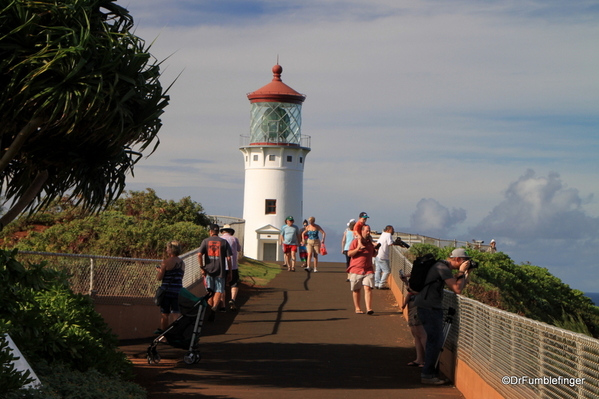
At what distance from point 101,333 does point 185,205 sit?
60.1 ft

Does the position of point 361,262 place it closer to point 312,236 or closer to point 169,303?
point 169,303

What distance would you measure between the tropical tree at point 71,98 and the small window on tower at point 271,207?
31.4m

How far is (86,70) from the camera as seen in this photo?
862cm

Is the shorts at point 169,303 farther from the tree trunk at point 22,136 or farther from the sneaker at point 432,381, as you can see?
the sneaker at point 432,381

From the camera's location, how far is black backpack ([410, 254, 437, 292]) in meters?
9.75

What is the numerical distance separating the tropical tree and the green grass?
1045 cm

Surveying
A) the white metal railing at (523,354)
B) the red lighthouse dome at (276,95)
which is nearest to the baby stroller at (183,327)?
the white metal railing at (523,354)

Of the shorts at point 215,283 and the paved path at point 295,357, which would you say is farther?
A: the shorts at point 215,283

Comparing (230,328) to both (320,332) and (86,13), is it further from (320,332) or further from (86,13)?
(86,13)

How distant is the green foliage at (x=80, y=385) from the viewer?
719cm

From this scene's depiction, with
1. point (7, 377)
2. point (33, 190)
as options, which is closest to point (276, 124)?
point (33, 190)

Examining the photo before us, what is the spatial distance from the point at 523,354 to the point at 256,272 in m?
17.1

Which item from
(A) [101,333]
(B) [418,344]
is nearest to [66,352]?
(A) [101,333]

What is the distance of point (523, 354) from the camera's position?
696 centimetres
